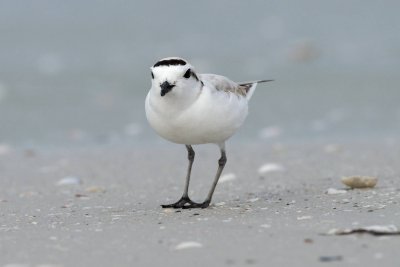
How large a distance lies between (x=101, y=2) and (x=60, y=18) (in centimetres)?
109

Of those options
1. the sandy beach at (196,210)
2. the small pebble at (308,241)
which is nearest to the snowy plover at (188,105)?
the sandy beach at (196,210)

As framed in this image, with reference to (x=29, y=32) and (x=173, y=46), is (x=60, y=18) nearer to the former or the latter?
(x=29, y=32)

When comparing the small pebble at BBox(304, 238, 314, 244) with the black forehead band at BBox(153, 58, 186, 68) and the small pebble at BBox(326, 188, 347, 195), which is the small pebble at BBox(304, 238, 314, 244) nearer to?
the black forehead band at BBox(153, 58, 186, 68)

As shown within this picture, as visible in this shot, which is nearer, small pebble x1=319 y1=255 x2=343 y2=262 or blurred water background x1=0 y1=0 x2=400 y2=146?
small pebble x1=319 y1=255 x2=343 y2=262

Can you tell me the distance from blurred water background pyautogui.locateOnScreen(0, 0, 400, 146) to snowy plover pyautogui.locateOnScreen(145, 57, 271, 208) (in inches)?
156

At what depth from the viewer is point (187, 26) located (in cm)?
1534

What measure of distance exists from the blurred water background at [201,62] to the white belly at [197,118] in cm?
399

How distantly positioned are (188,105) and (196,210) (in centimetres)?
67

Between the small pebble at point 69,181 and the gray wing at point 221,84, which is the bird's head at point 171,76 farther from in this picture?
the small pebble at point 69,181

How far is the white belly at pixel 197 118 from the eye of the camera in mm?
4902

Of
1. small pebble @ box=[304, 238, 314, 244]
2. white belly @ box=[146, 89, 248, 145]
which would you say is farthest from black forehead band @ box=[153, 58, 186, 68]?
small pebble @ box=[304, 238, 314, 244]

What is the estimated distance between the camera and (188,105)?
16.1 feet

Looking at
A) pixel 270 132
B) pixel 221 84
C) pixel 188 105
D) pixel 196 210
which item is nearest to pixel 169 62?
pixel 188 105

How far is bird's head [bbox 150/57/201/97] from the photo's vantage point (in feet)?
15.4
